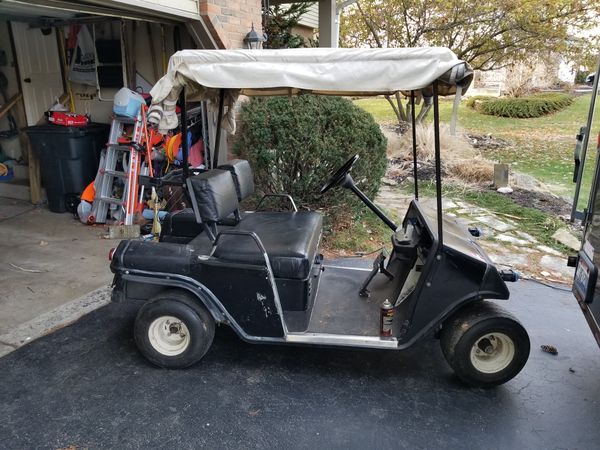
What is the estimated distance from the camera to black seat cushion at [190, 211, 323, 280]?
2771 millimetres

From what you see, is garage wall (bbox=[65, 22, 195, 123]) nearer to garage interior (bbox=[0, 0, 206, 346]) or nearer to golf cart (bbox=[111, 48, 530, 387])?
garage interior (bbox=[0, 0, 206, 346])

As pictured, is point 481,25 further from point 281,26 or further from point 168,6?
point 168,6

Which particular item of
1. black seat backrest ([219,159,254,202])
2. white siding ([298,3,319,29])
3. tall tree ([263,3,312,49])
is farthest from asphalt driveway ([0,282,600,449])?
white siding ([298,3,319,29])

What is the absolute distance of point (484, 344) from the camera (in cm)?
277

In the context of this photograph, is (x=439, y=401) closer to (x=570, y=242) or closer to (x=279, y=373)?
(x=279, y=373)

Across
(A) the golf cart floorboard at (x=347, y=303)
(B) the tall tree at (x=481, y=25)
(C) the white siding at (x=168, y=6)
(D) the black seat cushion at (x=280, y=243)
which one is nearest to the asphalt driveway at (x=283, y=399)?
(A) the golf cart floorboard at (x=347, y=303)

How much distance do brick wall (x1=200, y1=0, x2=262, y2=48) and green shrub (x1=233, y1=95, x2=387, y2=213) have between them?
0.94m

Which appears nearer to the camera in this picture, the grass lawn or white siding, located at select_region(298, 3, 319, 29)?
the grass lawn

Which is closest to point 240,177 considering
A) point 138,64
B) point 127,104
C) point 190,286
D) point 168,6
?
point 190,286

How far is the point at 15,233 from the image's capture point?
5477 millimetres

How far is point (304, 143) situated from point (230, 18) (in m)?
1.91

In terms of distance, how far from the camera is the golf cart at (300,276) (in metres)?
2.49

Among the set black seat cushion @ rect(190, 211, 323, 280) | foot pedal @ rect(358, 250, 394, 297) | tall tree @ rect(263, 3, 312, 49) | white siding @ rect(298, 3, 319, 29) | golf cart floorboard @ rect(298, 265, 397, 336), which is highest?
white siding @ rect(298, 3, 319, 29)

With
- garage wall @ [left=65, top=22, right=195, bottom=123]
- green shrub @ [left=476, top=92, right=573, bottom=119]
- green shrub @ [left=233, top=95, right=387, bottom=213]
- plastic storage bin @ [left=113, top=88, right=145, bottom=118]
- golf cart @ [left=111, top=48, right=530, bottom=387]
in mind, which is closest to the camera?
golf cart @ [left=111, top=48, right=530, bottom=387]
